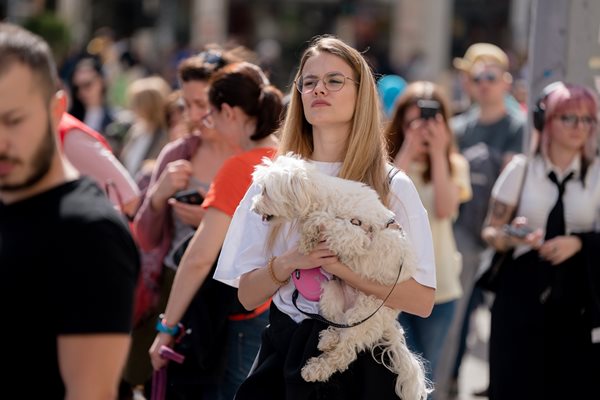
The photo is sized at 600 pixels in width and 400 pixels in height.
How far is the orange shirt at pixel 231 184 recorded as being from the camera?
4.00 meters

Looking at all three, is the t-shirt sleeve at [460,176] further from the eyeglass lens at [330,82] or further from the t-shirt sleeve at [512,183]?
the eyeglass lens at [330,82]

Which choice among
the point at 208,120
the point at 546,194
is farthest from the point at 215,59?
the point at 546,194

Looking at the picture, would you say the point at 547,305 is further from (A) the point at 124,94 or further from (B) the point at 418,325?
(A) the point at 124,94

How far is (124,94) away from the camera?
1608 cm

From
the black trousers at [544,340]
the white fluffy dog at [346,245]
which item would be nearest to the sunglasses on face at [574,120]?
the black trousers at [544,340]

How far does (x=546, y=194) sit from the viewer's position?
4.82 m

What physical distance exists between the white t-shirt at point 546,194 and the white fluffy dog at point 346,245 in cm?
170

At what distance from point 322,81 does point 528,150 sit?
80.3 inches

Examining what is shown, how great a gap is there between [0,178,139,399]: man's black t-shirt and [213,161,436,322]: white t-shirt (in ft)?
3.10

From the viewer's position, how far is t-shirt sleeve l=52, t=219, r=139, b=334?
2.48 m

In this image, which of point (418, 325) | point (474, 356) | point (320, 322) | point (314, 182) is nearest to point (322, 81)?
point (314, 182)

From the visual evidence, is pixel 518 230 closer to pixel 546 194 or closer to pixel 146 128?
pixel 546 194

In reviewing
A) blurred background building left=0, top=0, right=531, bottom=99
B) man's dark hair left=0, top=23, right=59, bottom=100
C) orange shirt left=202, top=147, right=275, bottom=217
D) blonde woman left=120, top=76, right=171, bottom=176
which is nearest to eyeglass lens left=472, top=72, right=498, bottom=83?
blonde woman left=120, top=76, right=171, bottom=176

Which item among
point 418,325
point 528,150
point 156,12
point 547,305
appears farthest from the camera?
point 156,12
